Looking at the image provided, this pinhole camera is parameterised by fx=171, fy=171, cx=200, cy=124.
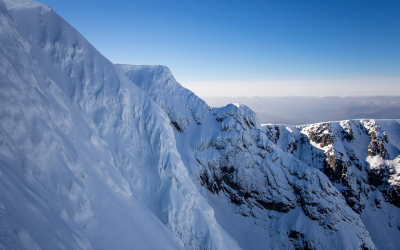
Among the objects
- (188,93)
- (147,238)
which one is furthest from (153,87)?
(147,238)

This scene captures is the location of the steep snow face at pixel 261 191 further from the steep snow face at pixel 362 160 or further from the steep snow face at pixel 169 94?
the steep snow face at pixel 362 160

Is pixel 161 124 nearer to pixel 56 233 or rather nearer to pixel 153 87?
pixel 56 233

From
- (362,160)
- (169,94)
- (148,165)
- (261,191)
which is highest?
(169,94)

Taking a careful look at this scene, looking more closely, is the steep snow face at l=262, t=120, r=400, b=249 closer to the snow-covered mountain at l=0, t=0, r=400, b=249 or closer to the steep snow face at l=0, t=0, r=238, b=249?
the snow-covered mountain at l=0, t=0, r=400, b=249

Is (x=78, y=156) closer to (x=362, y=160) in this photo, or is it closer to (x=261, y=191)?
(x=261, y=191)

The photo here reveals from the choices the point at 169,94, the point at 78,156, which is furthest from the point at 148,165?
the point at 169,94

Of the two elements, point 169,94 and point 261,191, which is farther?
point 169,94
